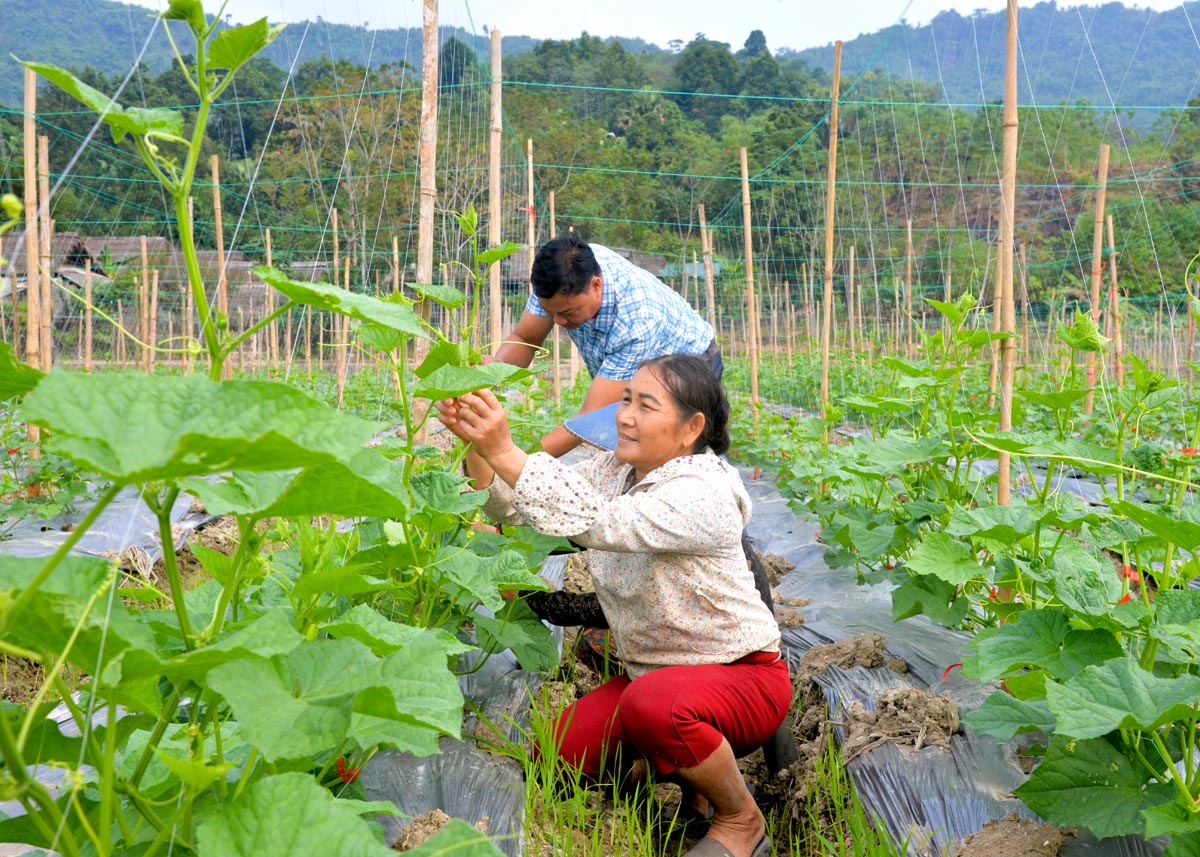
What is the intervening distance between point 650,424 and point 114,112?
1439 mm

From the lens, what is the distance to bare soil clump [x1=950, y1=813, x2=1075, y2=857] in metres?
1.66

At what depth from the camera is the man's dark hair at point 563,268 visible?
3.11m

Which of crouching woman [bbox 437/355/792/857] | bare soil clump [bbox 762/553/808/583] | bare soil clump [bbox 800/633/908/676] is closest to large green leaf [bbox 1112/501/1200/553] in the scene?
crouching woman [bbox 437/355/792/857]

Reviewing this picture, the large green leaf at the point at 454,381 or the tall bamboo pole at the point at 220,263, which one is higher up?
the tall bamboo pole at the point at 220,263

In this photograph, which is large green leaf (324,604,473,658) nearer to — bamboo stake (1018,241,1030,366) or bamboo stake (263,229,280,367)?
bamboo stake (263,229,280,367)

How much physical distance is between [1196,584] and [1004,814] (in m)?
2.36

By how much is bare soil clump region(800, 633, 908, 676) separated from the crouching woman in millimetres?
507

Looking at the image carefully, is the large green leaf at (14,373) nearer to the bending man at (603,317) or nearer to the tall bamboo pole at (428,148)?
the tall bamboo pole at (428,148)

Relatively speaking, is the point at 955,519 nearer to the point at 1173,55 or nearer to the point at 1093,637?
the point at 1093,637

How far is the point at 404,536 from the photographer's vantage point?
5.49 feet

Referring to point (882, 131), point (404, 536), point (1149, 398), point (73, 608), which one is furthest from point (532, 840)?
point (882, 131)

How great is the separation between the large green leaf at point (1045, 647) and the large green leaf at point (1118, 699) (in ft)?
0.69

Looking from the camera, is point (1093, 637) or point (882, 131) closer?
point (1093, 637)

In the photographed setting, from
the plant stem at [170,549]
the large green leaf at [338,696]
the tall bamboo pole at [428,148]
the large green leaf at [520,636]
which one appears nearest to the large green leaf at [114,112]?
the plant stem at [170,549]
